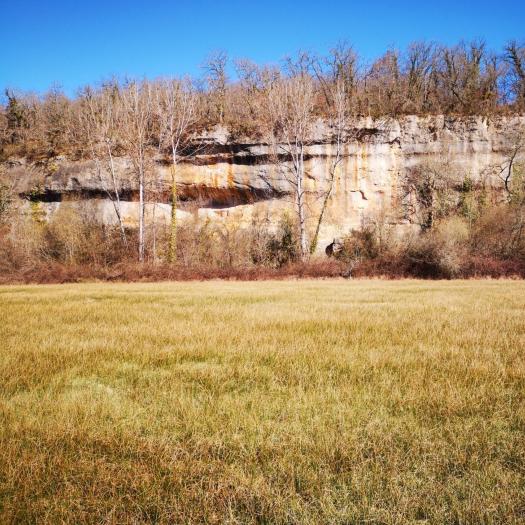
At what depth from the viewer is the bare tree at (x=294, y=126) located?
33.3m

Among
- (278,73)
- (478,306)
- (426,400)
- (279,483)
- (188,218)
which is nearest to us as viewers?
(279,483)

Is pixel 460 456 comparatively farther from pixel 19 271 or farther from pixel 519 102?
pixel 519 102

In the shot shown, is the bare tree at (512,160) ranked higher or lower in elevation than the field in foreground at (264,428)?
higher

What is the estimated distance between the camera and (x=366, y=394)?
144 inches

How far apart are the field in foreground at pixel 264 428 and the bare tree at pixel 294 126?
1057 inches

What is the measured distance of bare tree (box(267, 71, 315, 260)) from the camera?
33.3 metres

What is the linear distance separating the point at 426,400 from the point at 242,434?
1.87m

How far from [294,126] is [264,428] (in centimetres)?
3409

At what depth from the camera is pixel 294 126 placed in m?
33.8

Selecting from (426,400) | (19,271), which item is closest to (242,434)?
(426,400)

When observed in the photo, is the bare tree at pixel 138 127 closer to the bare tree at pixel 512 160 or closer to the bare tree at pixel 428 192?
the bare tree at pixel 428 192

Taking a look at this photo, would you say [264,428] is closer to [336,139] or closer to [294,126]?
[294,126]

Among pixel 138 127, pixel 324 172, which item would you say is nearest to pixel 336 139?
pixel 324 172

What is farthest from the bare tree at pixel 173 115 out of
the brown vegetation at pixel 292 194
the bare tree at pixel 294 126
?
the bare tree at pixel 294 126
